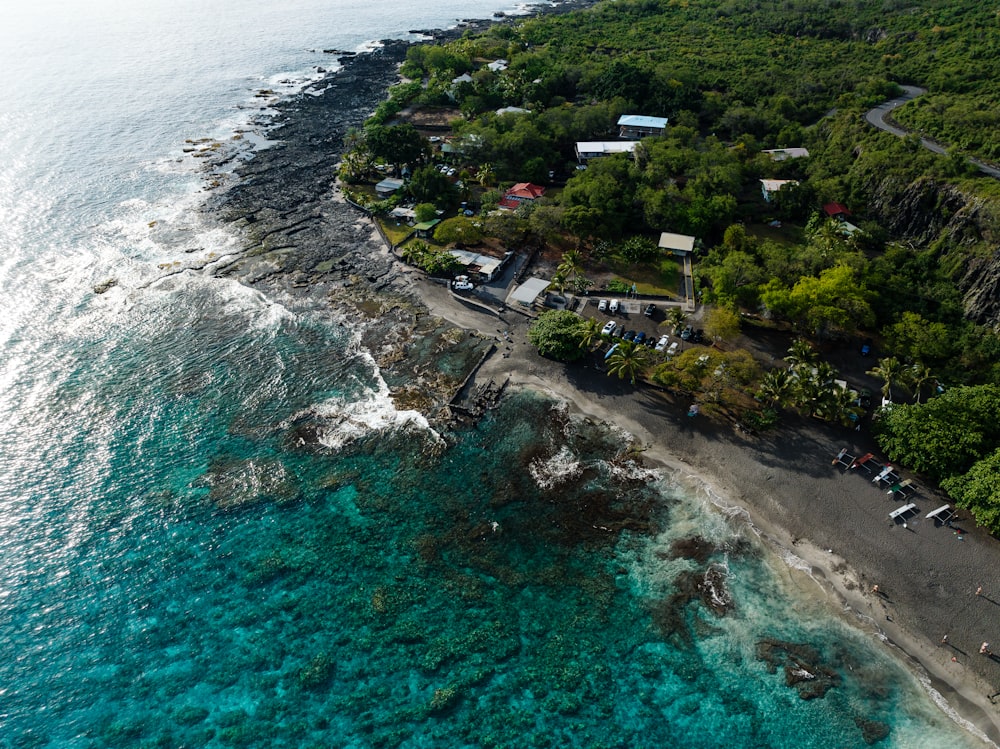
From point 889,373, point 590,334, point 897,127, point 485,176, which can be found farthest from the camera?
point 485,176

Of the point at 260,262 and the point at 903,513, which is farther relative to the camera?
the point at 260,262

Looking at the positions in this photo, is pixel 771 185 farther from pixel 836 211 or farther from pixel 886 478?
pixel 886 478

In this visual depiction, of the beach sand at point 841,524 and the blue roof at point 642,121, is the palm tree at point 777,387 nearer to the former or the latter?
the beach sand at point 841,524

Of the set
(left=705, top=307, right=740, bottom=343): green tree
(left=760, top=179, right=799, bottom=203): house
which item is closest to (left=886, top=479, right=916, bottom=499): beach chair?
(left=705, top=307, right=740, bottom=343): green tree

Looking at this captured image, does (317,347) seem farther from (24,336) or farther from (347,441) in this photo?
(24,336)

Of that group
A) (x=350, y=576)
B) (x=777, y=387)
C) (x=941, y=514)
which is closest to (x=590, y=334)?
(x=777, y=387)

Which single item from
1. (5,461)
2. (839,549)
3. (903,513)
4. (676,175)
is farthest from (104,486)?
(676,175)
